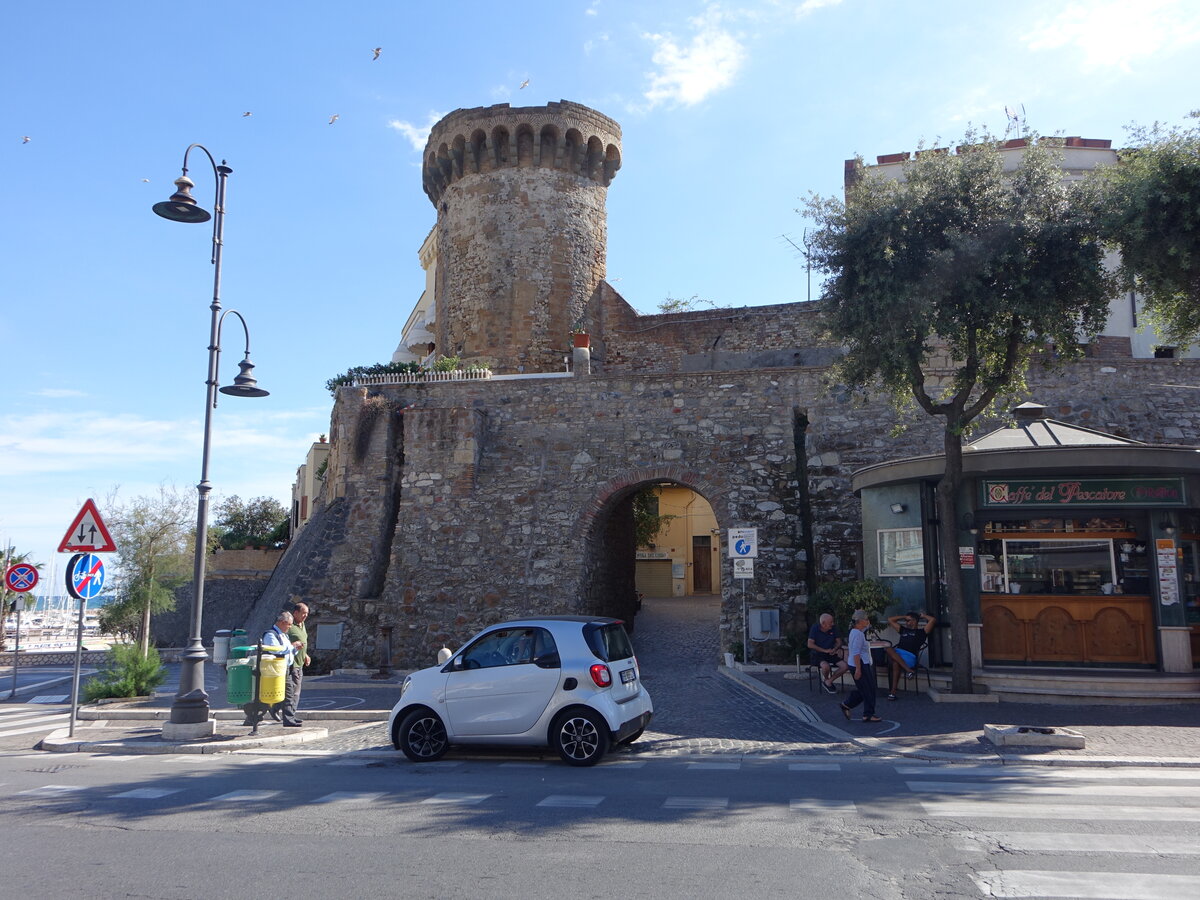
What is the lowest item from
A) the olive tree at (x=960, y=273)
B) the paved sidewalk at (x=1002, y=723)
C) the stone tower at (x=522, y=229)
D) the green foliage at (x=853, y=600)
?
the paved sidewalk at (x=1002, y=723)

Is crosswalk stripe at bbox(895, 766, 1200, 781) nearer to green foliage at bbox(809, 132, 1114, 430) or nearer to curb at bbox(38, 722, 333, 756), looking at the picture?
green foliage at bbox(809, 132, 1114, 430)

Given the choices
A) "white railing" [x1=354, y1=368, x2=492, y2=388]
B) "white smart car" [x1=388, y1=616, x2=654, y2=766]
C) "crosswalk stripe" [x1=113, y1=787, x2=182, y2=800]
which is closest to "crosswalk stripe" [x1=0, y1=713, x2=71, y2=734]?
"crosswalk stripe" [x1=113, y1=787, x2=182, y2=800]

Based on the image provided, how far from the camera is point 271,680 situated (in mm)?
11500

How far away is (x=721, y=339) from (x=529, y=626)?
19.9m

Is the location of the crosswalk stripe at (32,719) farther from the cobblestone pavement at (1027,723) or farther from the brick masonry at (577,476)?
the cobblestone pavement at (1027,723)

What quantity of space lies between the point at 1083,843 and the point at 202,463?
11072mm

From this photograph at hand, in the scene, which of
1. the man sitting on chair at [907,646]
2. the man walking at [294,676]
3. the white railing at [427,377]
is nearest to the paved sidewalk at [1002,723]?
the man sitting on chair at [907,646]

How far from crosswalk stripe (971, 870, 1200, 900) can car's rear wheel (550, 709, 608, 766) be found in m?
4.42

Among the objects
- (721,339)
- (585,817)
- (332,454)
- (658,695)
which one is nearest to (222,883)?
(585,817)

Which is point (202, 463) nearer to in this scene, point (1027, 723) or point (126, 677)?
point (126, 677)

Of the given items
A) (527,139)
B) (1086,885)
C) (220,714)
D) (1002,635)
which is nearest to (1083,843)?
(1086,885)

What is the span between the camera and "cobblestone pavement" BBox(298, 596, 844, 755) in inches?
396

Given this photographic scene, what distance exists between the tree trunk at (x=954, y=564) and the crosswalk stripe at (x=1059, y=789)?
4787mm

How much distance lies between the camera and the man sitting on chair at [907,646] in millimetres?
12977
